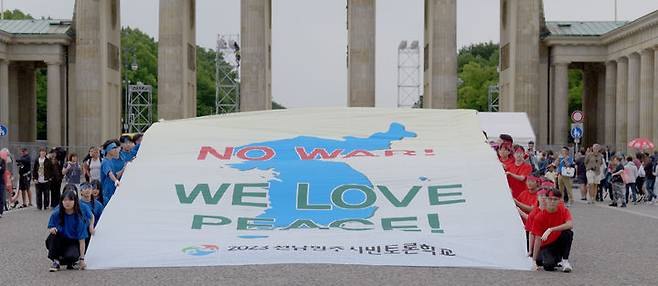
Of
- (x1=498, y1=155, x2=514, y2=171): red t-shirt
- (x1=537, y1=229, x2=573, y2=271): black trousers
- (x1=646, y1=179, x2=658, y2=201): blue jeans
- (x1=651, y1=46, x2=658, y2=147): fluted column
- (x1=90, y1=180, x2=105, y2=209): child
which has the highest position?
(x1=651, y1=46, x2=658, y2=147): fluted column

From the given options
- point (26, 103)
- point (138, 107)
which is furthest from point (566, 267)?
point (138, 107)

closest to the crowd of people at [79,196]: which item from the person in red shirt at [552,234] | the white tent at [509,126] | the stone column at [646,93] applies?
the person in red shirt at [552,234]

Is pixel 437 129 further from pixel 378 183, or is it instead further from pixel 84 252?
pixel 84 252

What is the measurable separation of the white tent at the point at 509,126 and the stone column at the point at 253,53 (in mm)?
15575

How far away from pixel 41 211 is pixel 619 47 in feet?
134

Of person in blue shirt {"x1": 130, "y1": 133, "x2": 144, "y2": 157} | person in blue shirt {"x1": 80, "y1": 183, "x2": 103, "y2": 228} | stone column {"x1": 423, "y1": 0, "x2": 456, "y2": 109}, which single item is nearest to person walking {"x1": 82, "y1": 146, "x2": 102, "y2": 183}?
person in blue shirt {"x1": 130, "y1": 133, "x2": 144, "y2": 157}

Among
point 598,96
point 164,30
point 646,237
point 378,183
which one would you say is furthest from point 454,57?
point 378,183

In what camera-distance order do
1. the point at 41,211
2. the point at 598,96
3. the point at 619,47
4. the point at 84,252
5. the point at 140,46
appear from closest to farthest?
the point at 84,252
the point at 41,211
the point at 619,47
the point at 598,96
the point at 140,46

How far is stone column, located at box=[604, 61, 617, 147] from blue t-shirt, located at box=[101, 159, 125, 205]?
50.2 m

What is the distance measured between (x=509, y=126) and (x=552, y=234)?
29.4 metres

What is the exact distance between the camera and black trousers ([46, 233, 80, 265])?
53.5 ft

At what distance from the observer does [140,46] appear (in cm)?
12481

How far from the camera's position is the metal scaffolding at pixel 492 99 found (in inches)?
4040

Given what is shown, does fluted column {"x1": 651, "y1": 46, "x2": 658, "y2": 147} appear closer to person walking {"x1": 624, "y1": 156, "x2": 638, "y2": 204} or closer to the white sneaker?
person walking {"x1": 624, "y1": 156, "x2": 638, "y2": 204}
